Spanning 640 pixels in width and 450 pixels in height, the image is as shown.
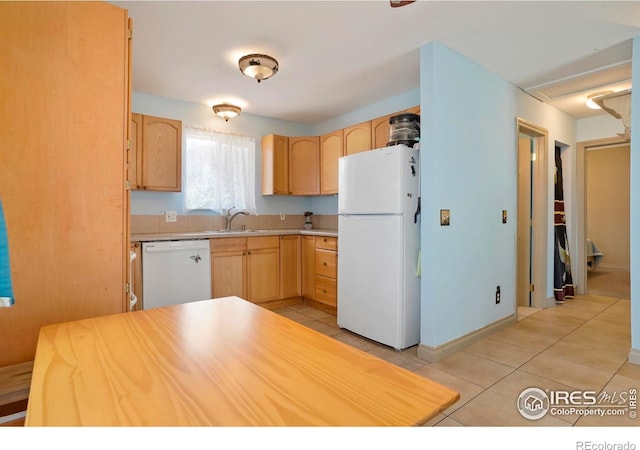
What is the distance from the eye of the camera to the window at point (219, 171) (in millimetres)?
3799

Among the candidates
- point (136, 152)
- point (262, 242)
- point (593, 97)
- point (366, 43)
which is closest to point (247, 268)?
point (262, 242)

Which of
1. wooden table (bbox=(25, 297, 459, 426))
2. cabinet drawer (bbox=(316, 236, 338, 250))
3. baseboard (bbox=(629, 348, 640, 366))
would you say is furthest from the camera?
cabinet drawer (bbox=(316, 236, 338, 250))

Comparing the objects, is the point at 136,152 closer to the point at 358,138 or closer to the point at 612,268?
the point at 358,138

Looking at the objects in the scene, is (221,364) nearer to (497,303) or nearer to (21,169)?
(21,169)

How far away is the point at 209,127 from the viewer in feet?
12.8

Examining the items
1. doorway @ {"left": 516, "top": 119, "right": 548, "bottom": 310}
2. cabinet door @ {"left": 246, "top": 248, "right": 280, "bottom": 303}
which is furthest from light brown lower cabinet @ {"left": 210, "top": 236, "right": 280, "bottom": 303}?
doorway @ {"left": 516, "top": 119, "right": 548, "bottom": 310}

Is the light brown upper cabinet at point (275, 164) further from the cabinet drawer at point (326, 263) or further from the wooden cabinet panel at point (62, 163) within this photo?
the wooden cabinet panel at point (62, 163)

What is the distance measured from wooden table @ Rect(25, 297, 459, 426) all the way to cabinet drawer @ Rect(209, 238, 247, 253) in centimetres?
248

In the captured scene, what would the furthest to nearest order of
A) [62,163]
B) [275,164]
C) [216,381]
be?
[275,164]
[62,163]
[216,381]

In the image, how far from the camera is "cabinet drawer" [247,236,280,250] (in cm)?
365

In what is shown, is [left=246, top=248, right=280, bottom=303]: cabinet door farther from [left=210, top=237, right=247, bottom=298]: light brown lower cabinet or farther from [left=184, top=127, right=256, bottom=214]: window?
[left=184, top=127, right=256, bottom=214]: window

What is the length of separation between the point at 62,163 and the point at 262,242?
252 cm
